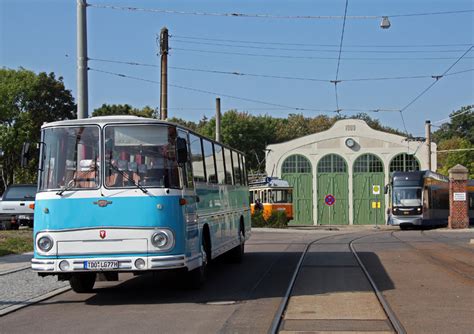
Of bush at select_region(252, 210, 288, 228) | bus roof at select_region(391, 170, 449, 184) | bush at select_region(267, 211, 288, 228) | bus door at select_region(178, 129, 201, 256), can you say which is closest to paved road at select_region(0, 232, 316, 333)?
bus door at select_region(178, 129, 201, 256)

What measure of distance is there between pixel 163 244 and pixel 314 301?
244cm

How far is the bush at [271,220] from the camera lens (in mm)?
43000

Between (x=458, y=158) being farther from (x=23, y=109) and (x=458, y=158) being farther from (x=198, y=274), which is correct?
(x=198, y=274)

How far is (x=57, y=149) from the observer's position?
36.6 feet

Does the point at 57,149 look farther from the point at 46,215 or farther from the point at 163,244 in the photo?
the point at 163,244

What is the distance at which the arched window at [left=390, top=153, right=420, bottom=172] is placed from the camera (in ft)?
196

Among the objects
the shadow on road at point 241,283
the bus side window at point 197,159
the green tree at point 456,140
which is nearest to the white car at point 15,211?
→ the shadow on road at point 241,283

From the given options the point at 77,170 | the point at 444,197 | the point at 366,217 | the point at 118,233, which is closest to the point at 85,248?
the point at 118,233

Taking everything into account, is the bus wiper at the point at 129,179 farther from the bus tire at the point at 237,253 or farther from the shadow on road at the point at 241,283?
the bus tire at the point at 237,253

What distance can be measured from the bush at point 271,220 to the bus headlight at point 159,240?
3226cm

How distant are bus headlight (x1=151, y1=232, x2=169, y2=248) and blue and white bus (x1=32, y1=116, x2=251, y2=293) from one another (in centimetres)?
1

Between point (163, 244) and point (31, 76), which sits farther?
point (31, 76)

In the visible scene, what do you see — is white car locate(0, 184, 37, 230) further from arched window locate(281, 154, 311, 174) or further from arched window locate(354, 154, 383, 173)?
arched window locate(354, 154, 383, 173)

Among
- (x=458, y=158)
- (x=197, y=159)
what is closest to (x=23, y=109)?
(x=197, y=159)
